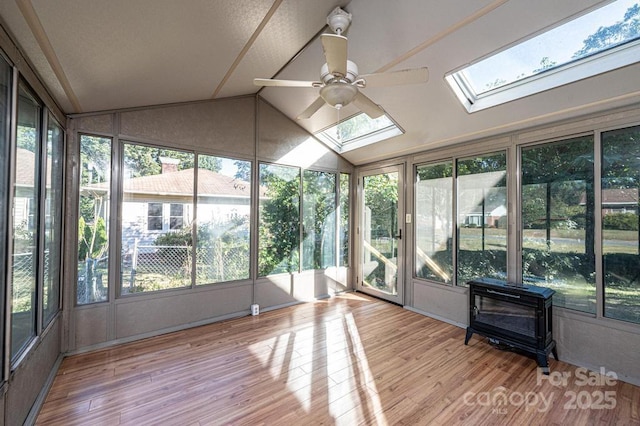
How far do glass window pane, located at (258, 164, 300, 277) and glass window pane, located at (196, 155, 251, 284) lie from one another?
0.23 metres

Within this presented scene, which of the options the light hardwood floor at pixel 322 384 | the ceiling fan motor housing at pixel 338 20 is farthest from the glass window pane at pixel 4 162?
the ceiling fan motor housing at pixel 338 20

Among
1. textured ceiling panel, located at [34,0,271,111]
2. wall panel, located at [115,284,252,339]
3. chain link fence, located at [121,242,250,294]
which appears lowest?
wall panel, located at [115,284,252,339]

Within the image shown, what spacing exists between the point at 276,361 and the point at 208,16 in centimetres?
290

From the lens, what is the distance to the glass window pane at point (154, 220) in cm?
312

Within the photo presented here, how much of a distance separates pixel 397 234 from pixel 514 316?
1.96 metres

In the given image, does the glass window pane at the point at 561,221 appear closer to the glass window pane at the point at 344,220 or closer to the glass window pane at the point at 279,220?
the glass window pane at the point at 344,220

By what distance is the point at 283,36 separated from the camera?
246 centimetres

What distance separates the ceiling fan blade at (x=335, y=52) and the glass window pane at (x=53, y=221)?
238 cm

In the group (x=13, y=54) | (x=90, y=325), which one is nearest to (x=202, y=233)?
(x=90, y=325)

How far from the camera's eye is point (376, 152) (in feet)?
14.9

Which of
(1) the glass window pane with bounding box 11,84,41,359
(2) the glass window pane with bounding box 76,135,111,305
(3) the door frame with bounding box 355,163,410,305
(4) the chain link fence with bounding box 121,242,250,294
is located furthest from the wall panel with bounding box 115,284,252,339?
(3) the door frame with bounding box 355,163,410,305

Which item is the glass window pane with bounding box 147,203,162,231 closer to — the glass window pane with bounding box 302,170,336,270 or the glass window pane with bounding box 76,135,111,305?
the glass window pane with bounding box 76,135,111,305

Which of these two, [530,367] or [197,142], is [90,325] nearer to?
[197,142]

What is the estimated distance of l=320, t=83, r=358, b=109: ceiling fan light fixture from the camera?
1.87m
